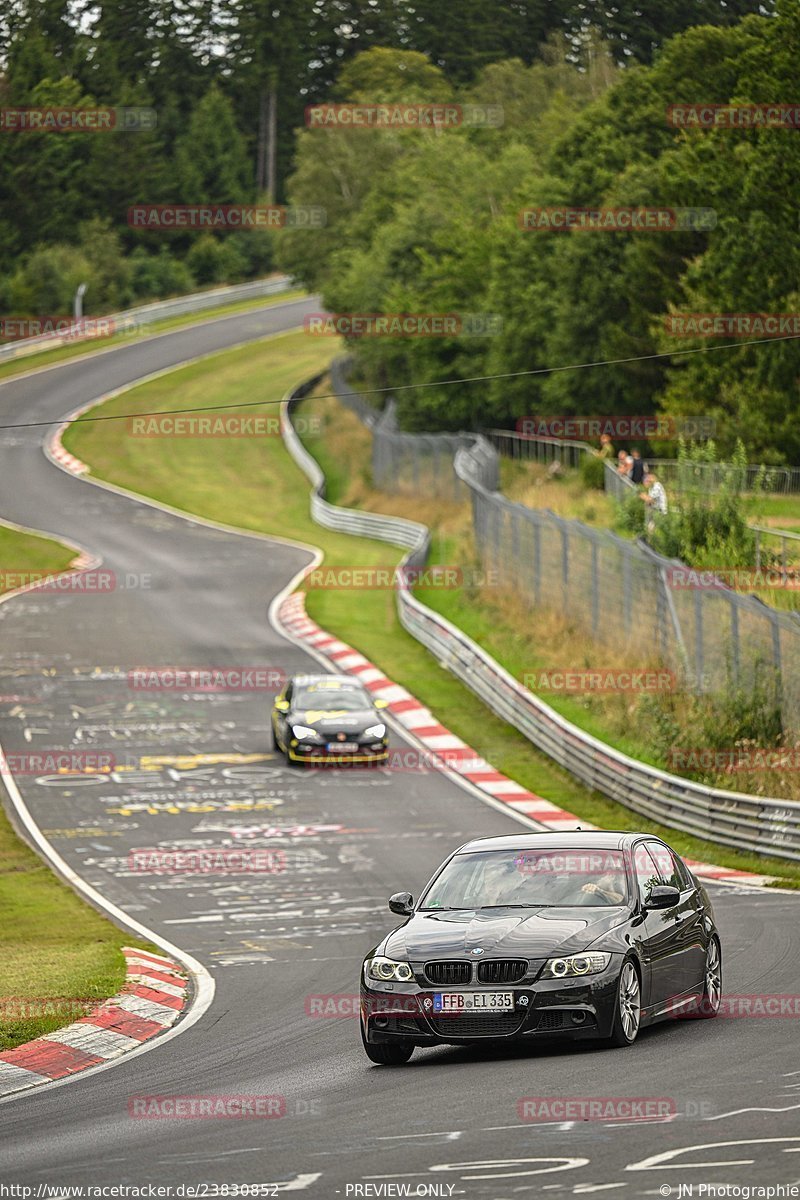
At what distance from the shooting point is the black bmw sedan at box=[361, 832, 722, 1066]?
1140 centimetres

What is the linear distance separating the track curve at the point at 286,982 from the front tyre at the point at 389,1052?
0.49ft

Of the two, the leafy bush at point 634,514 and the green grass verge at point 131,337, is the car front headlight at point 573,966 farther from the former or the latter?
the green grass verge at point 131,337

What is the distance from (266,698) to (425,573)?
1105 cm

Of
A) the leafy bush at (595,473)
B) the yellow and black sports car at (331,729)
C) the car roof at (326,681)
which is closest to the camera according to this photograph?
the yellow and black sports car at (331,729)

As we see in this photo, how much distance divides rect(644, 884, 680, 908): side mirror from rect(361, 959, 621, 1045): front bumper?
3.15 ft

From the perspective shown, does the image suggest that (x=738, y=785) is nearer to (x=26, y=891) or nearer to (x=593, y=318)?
(x=26, y=891)

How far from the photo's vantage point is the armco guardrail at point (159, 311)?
9012 centimetres

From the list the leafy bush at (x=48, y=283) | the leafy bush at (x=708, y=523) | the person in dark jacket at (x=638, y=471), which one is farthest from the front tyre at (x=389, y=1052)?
the leafy bush at (x=48, y=283)

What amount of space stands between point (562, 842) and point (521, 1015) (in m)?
2.09

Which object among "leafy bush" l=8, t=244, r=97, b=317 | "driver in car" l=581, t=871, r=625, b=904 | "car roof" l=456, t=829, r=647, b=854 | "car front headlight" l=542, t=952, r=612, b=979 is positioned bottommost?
"car front headlight" l=542, t=952, r=612, b=979

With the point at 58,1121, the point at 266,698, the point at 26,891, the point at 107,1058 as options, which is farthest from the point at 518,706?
the point at 58,1121

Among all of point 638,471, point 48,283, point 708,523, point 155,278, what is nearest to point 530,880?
point 708,523

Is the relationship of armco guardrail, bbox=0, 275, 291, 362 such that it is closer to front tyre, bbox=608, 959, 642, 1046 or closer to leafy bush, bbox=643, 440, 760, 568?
leafy bush, bbox=643, 440, 760, 568

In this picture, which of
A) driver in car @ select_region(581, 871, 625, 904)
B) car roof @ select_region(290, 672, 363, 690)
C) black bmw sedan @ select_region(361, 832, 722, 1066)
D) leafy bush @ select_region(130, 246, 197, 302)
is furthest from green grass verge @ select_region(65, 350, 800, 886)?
leafy bush @ select_region(130, 246, 197, 302)
